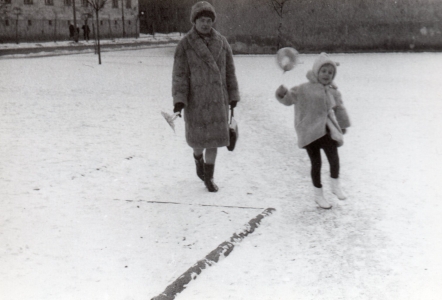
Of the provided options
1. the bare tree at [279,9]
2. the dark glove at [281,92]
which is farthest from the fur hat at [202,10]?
the bare tree at [279,9]

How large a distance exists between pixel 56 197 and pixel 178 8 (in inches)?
2189

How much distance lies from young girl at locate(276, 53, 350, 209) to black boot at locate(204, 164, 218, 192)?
0.97 metres

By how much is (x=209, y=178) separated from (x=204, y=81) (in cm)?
92

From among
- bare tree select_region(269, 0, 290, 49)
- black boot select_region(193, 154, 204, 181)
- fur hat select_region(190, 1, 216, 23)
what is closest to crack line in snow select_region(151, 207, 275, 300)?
black boot select_region(193, 154, 204, 181)

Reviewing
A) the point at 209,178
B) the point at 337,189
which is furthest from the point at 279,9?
the point at 337,189

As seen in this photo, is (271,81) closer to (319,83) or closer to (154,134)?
(154,134)

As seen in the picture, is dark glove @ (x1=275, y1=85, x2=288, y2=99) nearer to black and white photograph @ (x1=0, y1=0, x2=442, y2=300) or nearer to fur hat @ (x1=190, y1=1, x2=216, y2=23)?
black and white photograph @ (x1=0, y1=0, x2=442, y2=300)

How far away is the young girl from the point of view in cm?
450

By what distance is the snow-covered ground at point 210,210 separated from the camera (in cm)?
335

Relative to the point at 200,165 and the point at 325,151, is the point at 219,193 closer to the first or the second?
the point at 200,165

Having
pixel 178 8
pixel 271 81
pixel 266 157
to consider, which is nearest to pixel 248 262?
pixel 266 157

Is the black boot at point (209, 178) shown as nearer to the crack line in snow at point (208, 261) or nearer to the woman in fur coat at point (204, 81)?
the woman in fur coat at point (204, 81)

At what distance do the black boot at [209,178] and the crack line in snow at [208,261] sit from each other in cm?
82

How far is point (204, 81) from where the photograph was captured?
490 centimetres
